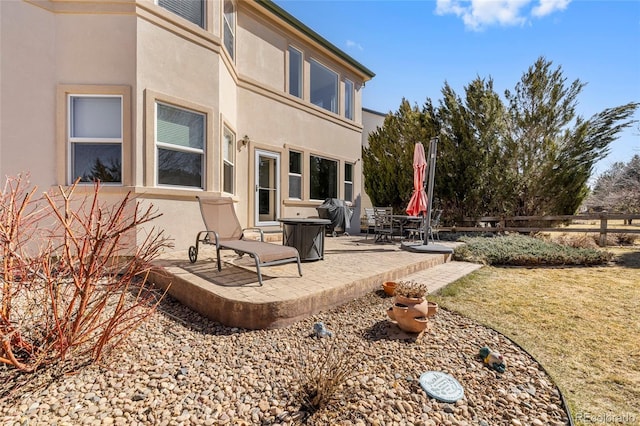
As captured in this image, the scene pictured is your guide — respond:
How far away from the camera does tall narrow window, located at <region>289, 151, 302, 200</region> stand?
10.4 m

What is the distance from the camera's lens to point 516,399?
2.40 meters

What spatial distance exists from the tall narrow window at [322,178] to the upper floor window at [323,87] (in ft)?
7.46

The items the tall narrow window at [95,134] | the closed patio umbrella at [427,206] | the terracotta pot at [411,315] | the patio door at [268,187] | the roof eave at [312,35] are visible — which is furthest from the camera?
the patio door at [268,187]

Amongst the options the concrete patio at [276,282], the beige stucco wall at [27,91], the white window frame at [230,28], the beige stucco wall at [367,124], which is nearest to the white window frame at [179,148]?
the concrete patio at [276,282]

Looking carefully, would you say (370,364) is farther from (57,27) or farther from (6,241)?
(57,27)

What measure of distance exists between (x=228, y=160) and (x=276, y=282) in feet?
16.3

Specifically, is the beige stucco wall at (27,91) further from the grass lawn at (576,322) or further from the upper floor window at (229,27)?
the grass lawn at (576,322)

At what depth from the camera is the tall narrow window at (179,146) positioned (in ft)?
20.1

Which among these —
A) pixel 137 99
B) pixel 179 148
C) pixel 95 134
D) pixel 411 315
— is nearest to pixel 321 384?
pixel 411 315

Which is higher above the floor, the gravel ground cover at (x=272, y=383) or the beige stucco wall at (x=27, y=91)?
the beige stucco wall at (x=27, y=91)

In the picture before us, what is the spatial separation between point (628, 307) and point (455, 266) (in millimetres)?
2872

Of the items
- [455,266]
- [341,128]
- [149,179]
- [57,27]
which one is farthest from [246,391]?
[341,128]

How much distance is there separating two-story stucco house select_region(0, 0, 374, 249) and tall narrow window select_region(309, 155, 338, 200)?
283 cm

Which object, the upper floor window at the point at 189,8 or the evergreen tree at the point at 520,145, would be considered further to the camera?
the evergreen tree at the point at 520,145
